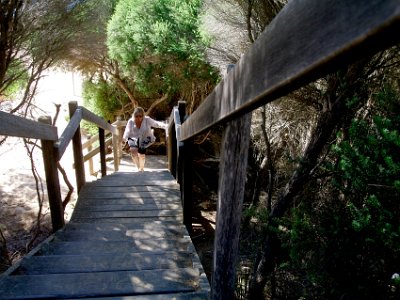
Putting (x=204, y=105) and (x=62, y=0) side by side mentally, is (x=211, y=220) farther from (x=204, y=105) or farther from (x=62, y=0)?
(x=204, y=105)

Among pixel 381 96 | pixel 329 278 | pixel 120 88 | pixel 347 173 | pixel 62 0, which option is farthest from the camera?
pixel 120 88

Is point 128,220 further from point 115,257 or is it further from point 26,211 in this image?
point 26,211

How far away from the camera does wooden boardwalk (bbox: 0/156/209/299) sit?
2.12 metres

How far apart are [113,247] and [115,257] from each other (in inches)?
14.3

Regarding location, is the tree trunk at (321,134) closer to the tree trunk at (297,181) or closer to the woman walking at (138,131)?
the tree trunk at (297,181)

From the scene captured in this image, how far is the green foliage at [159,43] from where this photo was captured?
8742 mm

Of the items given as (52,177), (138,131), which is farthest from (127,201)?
(138,131)

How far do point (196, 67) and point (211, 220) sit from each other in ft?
14.4

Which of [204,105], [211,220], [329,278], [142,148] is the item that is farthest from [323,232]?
[211,220]

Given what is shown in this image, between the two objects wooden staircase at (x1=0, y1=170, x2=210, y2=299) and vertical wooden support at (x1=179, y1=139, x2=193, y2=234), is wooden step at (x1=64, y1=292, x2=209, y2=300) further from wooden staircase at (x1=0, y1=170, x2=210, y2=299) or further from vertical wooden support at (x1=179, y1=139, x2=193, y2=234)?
vertical wooden support at (x1=179, y1=139, x2=193, y2=234)

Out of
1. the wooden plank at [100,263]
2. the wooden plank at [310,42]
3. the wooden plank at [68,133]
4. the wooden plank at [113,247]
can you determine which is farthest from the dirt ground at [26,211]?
the wooden plank at [310,42]

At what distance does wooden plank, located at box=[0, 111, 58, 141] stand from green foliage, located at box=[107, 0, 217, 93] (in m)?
5.46

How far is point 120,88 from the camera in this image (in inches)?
517

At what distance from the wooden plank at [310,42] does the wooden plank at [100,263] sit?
74.8 inches
